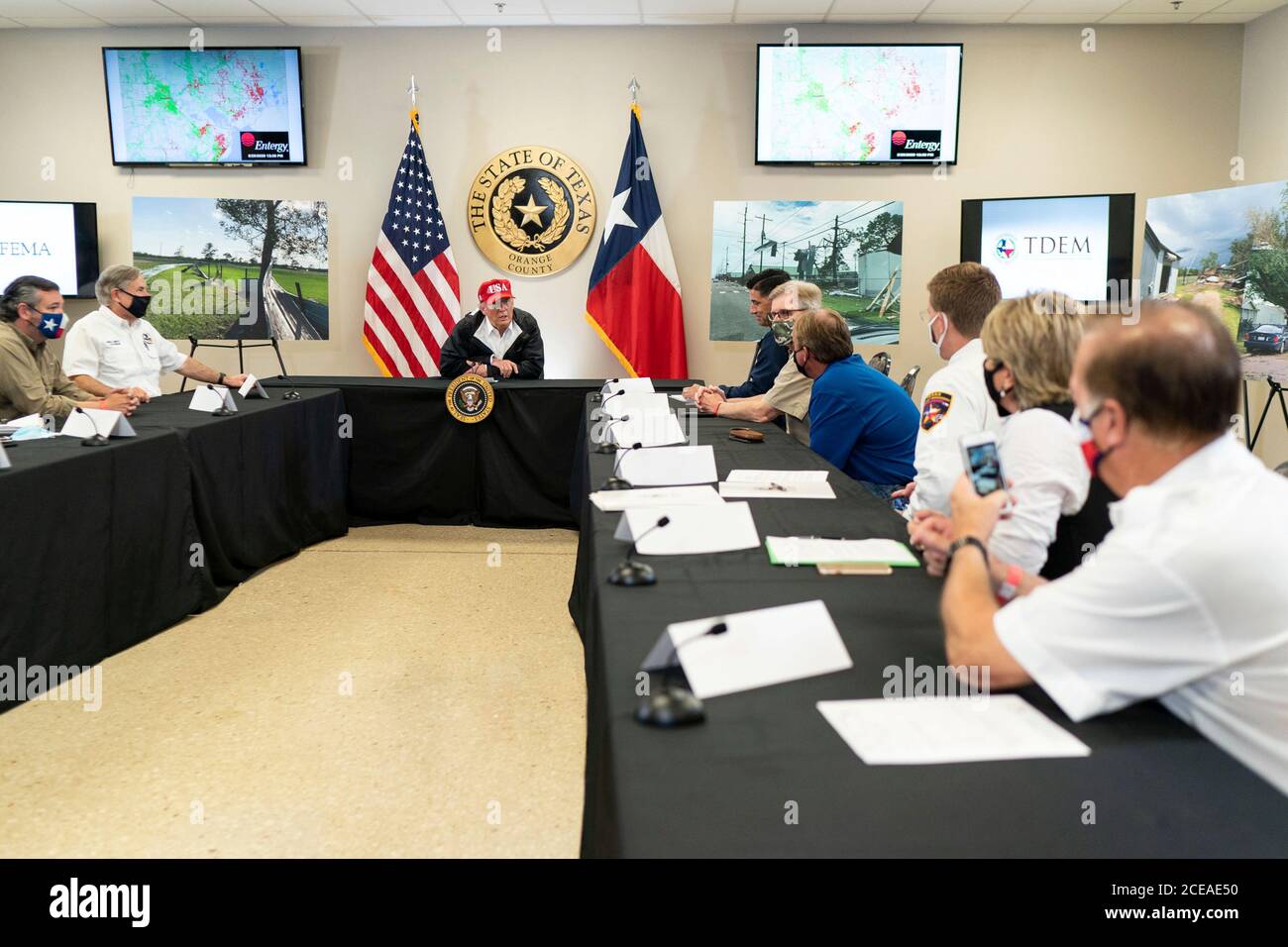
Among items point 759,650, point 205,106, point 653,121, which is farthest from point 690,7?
point 759,650

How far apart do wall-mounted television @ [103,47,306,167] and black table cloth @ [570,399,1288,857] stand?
5885 millimetres

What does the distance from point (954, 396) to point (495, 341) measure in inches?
145

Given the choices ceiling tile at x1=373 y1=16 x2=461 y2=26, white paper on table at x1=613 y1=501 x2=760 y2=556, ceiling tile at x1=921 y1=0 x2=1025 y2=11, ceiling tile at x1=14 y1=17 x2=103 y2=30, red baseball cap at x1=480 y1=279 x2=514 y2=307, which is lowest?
white paper on table at x1=613 y1=501 x2=760 y2=556

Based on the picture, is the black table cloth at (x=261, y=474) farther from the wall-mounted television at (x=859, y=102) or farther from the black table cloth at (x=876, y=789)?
the wall-mounted television at (x=859, y=102)

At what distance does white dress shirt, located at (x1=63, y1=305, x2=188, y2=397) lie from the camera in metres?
4.32

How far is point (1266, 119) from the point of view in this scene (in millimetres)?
5711

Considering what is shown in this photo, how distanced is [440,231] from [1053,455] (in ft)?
16.9

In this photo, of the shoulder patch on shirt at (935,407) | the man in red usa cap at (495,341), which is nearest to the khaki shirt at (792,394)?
the shoulder patch on shirt at (935,407)

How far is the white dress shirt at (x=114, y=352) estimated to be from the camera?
4.32m

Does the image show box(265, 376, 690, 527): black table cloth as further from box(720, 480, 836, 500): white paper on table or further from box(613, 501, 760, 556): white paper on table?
box(613, 501, 760, 556): white paper on table

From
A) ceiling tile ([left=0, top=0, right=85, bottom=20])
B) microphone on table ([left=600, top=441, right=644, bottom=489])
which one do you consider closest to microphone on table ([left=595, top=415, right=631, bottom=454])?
microphone on table ([left=600, top=441, right=644, bottom=489])

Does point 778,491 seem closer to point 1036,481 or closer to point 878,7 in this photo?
point 1036,481
